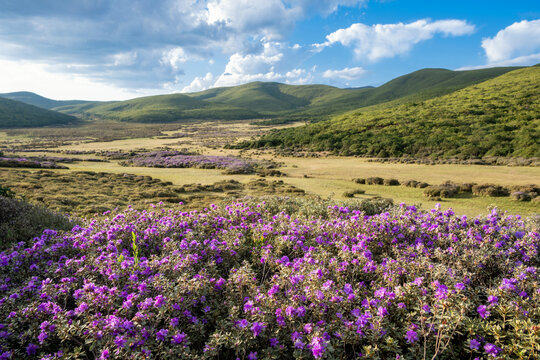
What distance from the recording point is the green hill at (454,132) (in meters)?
32.5

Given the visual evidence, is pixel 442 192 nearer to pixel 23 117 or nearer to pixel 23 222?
pixel 23 222

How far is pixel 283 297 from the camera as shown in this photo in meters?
3.94

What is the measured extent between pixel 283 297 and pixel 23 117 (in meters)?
204

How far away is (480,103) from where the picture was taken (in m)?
54.2

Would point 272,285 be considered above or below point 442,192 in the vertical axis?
above

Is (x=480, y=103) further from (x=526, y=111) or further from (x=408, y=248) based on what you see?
(x=408, y=248)

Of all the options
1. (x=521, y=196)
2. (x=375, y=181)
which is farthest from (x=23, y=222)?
(x=375, y=181)

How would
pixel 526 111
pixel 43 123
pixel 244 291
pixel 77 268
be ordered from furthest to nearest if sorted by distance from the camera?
pixel 43 123 → pixel 526 111 → pixel 77 268 → pixel 244 291

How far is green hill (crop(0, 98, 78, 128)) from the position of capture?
5468 inches

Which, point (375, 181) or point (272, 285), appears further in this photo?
point (375, 181)

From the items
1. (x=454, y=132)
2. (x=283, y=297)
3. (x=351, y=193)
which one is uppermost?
(x=454, y=132)

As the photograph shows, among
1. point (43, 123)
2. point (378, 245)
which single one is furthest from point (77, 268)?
point (43, 123)

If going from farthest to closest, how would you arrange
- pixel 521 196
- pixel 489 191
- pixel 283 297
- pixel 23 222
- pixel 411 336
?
1. pixel 489 191
2. pixel 521 196
3. pixel 23 222
4. pixel 283 297
5. pixel 411 336

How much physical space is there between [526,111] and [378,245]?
2093 inches
